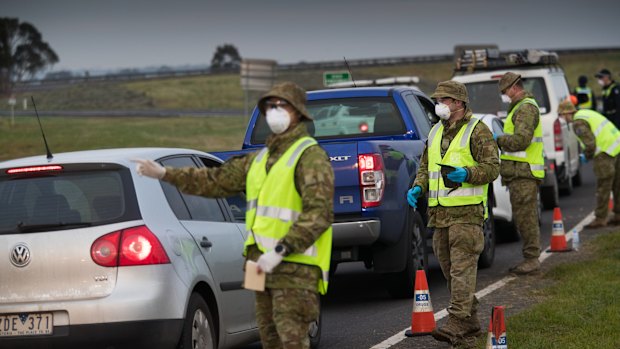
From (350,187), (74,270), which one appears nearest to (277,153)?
(74,270)

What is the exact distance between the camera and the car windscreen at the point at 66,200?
709 centimetres

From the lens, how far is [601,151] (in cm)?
1736

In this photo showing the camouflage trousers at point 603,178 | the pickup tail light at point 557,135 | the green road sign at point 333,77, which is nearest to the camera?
the camouflage trousers at point 603,178

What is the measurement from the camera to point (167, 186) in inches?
300

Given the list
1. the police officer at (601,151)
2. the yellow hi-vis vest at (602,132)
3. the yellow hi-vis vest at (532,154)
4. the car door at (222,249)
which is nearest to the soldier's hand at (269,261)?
the car door at (222,249)

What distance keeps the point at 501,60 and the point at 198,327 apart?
46.1 feet

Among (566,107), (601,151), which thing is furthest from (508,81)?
(601,151)

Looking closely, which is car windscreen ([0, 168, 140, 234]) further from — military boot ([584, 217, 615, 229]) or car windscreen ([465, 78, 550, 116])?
car windscreen ([465, 78, 550, 116])

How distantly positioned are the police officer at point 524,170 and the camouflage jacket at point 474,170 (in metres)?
3.60

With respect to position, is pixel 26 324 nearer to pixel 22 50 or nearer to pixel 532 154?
pixel 532 154

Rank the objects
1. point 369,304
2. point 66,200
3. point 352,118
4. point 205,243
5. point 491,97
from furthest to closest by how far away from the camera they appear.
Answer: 1. point 491,97
2. point 352,118
3. point 369,304
4. point 205,243
5. point 66,200

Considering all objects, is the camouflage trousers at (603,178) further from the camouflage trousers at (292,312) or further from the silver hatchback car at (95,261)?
the camouflage trousers at (292,312)

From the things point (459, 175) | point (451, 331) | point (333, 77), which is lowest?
point (451, 331)

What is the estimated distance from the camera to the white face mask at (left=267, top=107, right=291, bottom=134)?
6.07m
